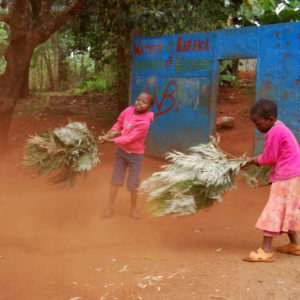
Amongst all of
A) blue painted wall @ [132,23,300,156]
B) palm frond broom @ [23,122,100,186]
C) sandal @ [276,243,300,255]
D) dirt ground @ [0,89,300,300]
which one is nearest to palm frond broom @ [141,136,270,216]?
dirt ground @ [0,89,300,300]

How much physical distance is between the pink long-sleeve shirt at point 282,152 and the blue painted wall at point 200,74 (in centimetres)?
231

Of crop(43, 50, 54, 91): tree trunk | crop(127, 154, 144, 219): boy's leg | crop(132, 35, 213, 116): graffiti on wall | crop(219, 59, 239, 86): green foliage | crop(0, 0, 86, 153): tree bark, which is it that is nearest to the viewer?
crop(127, 154, 144, 219): boy's leg

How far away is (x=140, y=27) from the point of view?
8.20 meters

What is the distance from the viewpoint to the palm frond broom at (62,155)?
422 centimetres

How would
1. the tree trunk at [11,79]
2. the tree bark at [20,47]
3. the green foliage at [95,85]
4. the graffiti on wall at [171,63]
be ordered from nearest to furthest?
the graffiti on wall at [171,63] → the tree bark at [20,47] → the tree trunk at [11,79] → the green foliage at [95,85]

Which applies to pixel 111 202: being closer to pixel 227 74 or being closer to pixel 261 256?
pixel 261 256

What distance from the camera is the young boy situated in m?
4.48

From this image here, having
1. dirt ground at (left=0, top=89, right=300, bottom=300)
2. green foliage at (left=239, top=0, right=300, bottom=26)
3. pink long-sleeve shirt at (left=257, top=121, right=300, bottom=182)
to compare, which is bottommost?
dirt ground at (left=0, top=89, right=300, bottom=300)

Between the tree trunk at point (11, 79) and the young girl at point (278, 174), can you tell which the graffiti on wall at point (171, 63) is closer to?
the tree trunk at point (11, 79)

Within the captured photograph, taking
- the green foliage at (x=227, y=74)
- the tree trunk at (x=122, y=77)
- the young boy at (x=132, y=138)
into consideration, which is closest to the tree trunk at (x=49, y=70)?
the green foliage at (x=227, y=74)

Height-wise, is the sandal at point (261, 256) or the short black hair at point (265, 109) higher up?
the short black hair at point (265, 109)

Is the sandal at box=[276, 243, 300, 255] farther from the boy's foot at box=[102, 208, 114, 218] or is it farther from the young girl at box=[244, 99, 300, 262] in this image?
the boy's foot at box=[102, 208, 114, 218]

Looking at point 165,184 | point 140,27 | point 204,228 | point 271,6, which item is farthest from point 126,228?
point 271,6

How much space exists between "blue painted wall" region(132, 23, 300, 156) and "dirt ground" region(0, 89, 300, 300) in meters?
1.35
